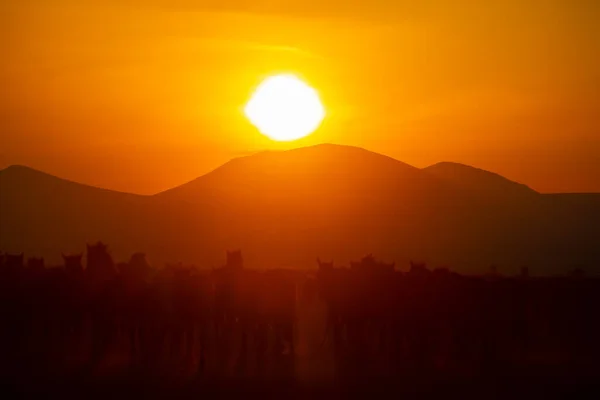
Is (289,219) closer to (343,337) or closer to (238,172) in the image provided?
(238,172)

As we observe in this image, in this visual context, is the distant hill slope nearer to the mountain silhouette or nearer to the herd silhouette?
the mountain silhouette

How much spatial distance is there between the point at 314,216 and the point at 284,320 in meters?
107

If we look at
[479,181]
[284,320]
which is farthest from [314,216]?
[284,320]

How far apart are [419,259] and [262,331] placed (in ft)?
280

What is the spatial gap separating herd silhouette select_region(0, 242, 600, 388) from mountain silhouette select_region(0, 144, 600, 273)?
7142 cm

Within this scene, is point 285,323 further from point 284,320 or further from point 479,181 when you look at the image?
point 479,181

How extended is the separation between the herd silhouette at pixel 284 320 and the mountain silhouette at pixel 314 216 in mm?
71420

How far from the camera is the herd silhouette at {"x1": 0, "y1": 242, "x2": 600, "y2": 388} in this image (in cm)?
3256

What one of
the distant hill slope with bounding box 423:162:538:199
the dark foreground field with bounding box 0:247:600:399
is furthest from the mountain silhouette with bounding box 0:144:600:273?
the dark foreground field with bounding box 0:247:600:399

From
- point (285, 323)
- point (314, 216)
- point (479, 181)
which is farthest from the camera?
point (479, 181)

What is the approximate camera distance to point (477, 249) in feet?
405

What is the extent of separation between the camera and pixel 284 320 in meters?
33.4

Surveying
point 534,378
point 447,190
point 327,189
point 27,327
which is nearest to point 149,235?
point 327,189

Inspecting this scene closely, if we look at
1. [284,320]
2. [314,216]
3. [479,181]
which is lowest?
[284,320]
